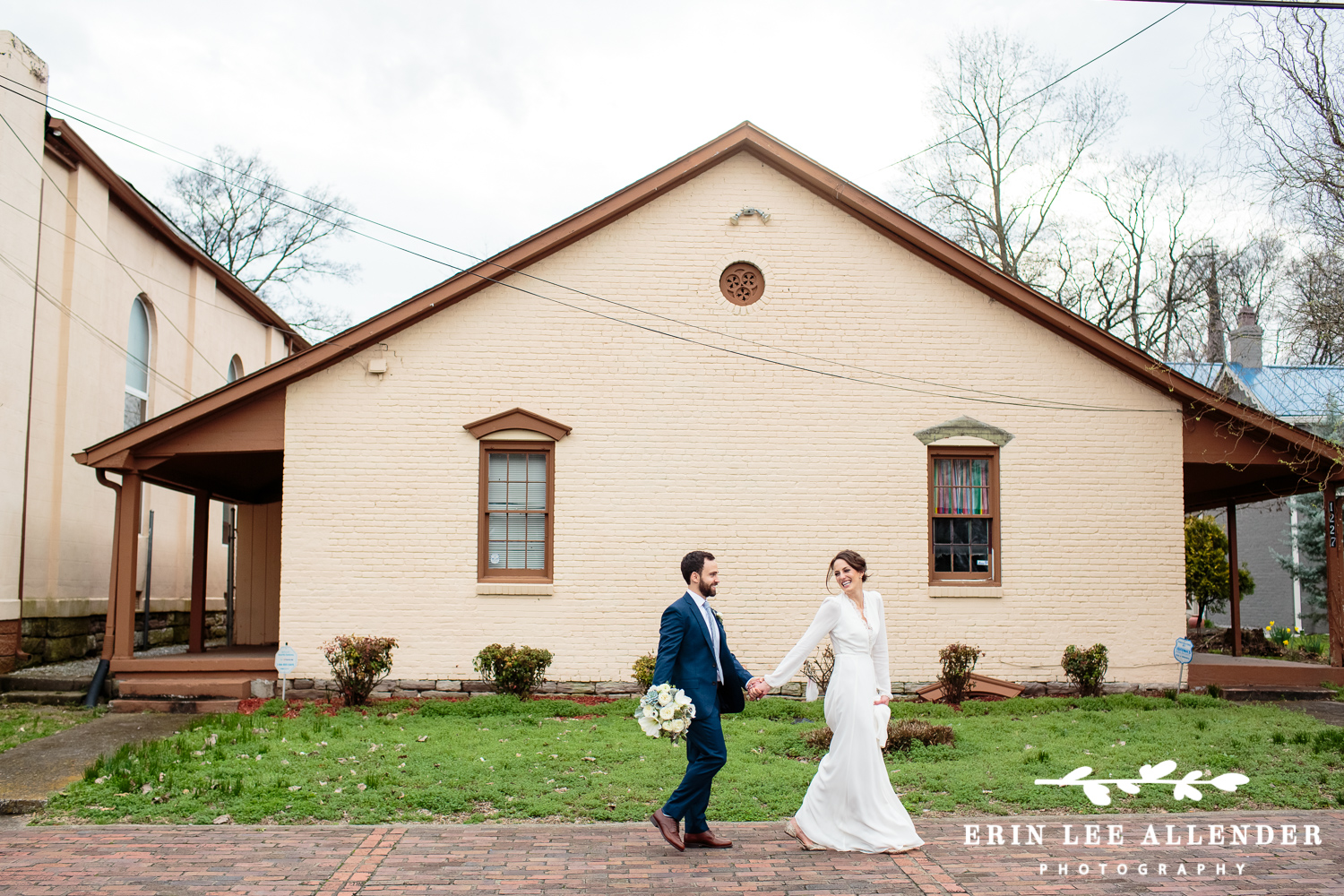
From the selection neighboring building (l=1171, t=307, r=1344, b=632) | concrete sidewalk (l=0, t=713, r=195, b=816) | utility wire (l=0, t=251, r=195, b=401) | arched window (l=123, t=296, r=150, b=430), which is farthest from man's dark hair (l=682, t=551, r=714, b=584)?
neighboring building (l=1171, t=307, r=1344, b=632)

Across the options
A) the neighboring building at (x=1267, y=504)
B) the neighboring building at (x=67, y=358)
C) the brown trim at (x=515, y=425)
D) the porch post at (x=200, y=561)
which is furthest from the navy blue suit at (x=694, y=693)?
the neighboring building at (x=1267, y=504)

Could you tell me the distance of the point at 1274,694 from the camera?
43.4ft

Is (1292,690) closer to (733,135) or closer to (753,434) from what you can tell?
(753,434)

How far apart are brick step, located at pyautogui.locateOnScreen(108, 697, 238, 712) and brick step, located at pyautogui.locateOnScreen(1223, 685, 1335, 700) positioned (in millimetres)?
12094

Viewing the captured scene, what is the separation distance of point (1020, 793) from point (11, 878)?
21.6 feet

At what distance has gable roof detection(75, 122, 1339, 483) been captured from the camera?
12.7 meters

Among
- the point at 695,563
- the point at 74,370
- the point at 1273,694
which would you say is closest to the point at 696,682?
the point at 695,563

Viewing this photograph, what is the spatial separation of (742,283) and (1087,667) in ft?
20.6

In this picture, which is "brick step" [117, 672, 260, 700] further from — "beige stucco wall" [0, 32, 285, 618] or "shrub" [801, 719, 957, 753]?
"shrub" [801, 719, 957, 753]

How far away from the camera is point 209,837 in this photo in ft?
22.2

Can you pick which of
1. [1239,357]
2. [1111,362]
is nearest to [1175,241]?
[1239,357]

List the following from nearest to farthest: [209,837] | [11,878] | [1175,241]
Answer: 1. [11,878]
2. [209,837]
3. [1175,241]

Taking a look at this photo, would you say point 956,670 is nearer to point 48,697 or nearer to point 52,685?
point 48,697

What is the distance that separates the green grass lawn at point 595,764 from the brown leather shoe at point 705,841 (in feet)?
2.45
